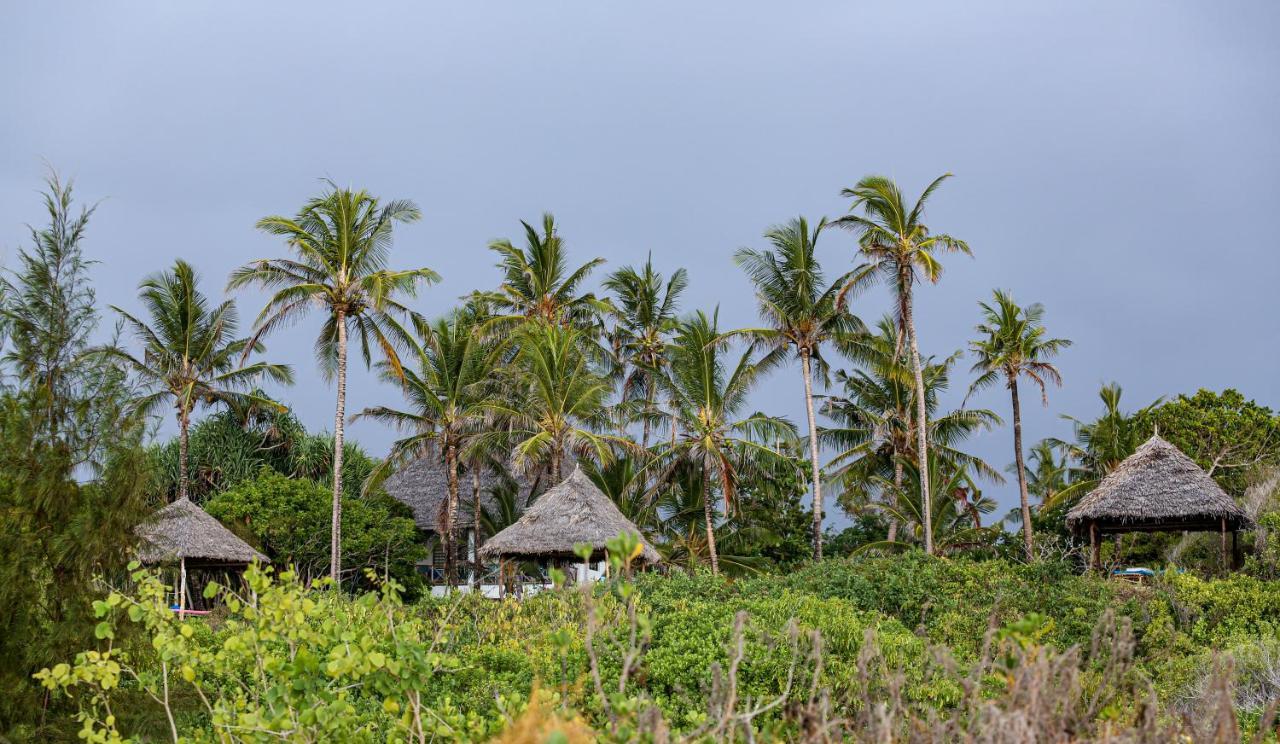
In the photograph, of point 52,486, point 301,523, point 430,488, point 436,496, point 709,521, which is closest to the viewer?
point 52,486

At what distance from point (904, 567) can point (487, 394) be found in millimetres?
14917

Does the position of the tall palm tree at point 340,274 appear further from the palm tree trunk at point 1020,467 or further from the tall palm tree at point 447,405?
the palm tree trunk at point 1020,467

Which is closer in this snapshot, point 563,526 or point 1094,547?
point 1094,547

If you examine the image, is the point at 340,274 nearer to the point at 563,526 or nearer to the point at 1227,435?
the point at 563,526

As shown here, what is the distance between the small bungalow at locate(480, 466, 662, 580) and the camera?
20500 millimetres

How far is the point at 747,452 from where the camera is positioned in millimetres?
24797

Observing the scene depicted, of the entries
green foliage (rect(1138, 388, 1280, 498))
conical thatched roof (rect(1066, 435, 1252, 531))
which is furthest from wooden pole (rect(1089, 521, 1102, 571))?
green foliage (rect(1138, 388, 1280, 498))

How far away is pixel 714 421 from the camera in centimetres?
2470

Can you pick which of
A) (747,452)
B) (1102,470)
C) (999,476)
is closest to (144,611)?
(747,452)

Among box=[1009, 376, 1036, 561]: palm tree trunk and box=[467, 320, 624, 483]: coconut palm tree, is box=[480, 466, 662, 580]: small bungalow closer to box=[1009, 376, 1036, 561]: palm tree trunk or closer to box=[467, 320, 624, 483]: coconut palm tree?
box=[467, 320, 624, 483]: coconut palm tree

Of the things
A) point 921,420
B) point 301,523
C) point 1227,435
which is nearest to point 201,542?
point 301,523

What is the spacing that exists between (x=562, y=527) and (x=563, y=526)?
29 millimetres

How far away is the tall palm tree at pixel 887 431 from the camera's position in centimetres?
2941

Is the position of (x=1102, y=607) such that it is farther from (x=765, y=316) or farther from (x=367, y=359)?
(x=367, y=359)
